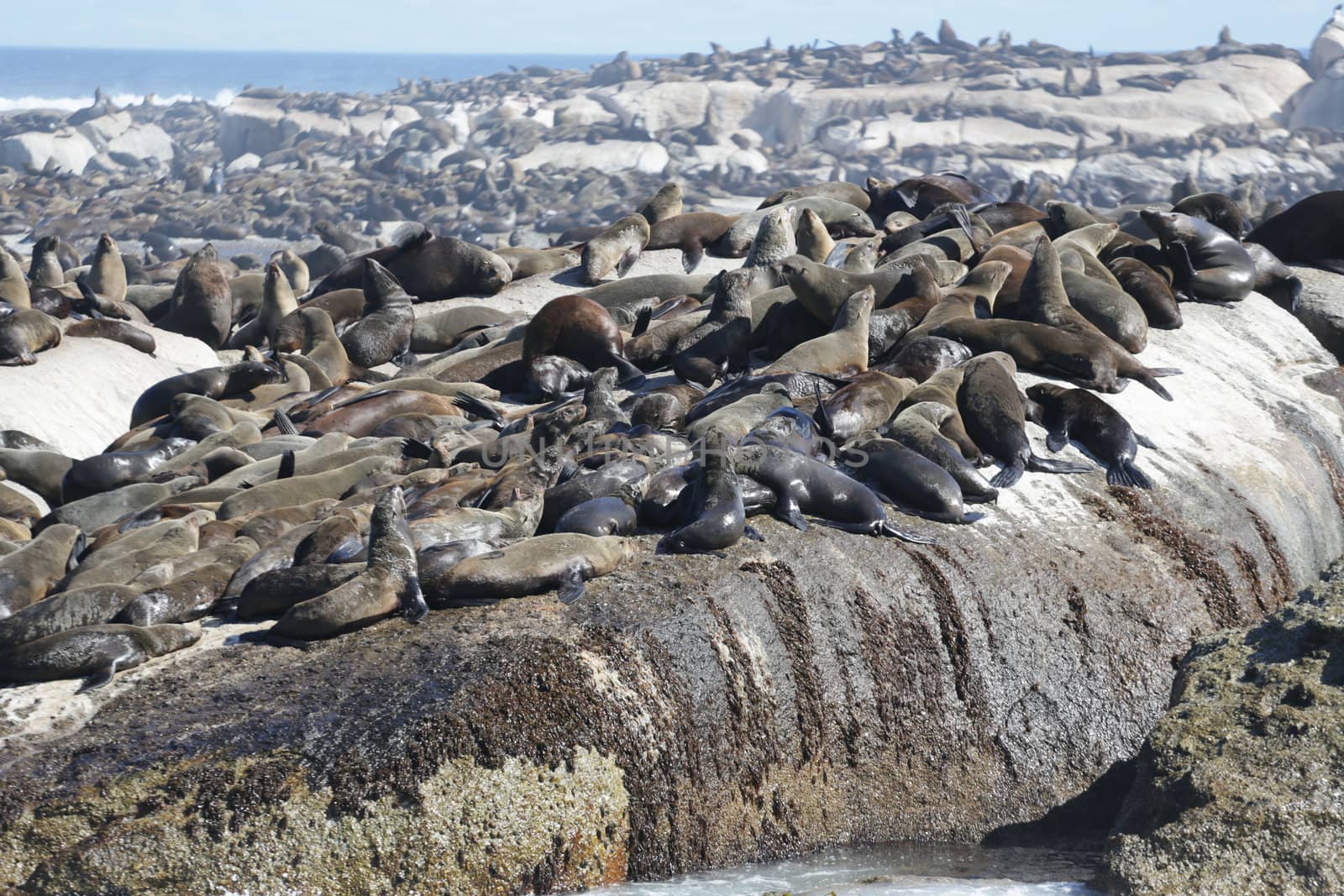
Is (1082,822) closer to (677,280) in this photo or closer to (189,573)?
(189,573)

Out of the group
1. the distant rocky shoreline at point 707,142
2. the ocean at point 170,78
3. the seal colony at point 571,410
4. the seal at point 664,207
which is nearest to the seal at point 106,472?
the seal colony at point 571,410

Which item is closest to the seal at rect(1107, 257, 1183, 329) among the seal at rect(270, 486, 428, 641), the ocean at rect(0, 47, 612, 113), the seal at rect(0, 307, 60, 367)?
the seal at rect(270, 486, 428, 641)

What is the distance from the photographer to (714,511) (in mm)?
6012

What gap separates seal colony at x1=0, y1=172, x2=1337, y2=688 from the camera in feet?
18.7

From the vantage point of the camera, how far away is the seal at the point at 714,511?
5.96 meters

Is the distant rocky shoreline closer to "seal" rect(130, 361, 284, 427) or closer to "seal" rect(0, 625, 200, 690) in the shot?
"seal" rect(130, 361, 284, 427)

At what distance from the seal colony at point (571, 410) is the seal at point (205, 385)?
0.08 ft

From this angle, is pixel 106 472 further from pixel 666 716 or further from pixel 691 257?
pixel 691 257

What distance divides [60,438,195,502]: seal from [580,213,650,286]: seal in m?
5.08

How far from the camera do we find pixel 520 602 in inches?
219

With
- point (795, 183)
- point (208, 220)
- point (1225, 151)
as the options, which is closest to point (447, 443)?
point (208, 220)

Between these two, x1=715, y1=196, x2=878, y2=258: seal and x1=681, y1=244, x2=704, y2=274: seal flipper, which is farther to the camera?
x1=715, y1=196, x2=878, y2=258: seal

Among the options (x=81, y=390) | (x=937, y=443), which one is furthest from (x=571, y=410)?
(x=81, y=390)

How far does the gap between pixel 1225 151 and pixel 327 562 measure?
5219 cm
